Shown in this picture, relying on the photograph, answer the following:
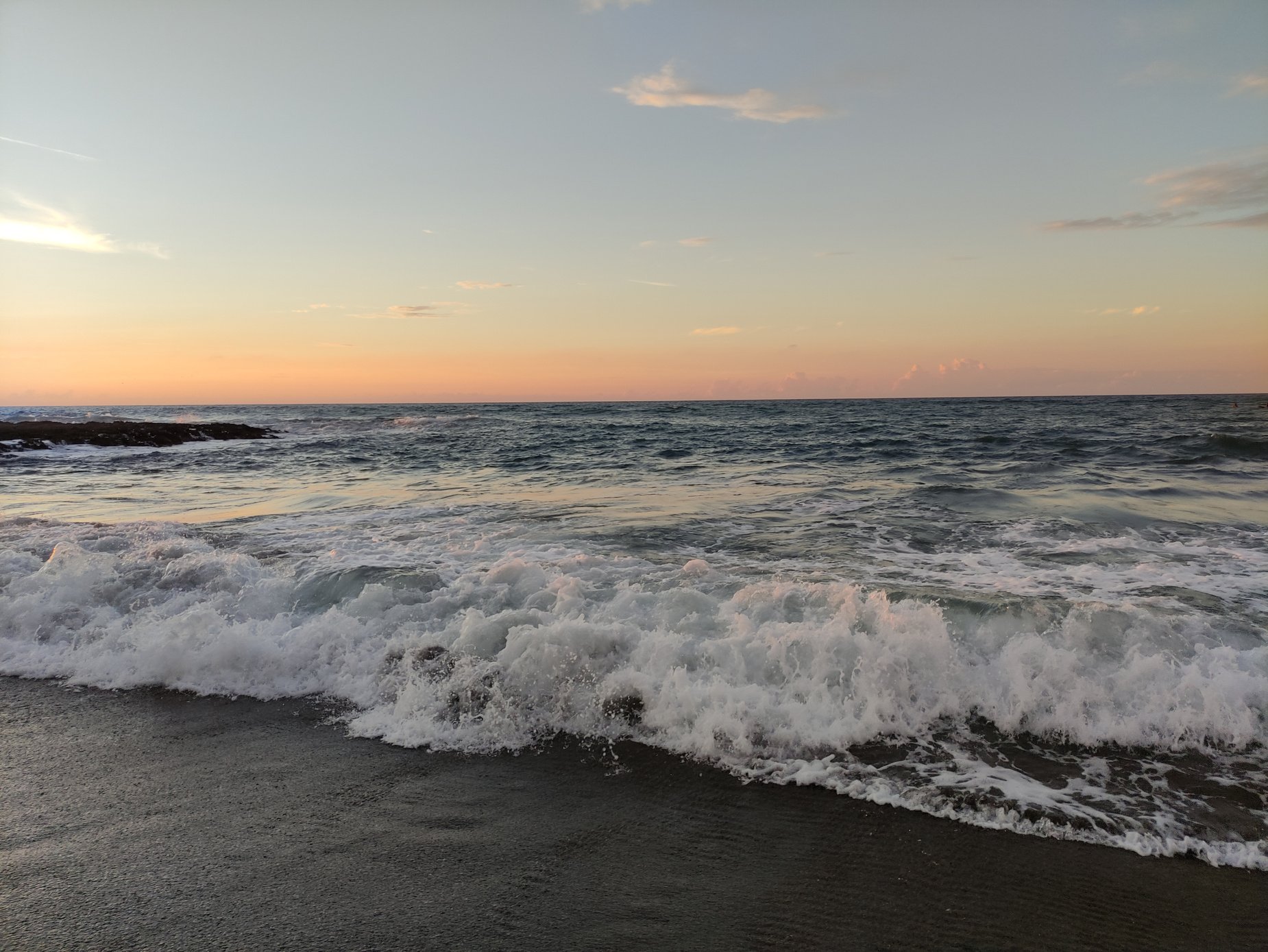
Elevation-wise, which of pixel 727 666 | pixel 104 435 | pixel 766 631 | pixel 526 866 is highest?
pixel 104 435

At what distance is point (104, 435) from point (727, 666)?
3398 centimetres

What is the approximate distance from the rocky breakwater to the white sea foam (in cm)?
2592

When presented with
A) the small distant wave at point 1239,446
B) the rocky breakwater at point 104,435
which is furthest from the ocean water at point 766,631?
the rocky breakwater at point 104,435

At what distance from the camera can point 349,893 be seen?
2986 mm

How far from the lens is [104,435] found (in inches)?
1179

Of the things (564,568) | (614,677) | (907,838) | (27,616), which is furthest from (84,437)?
(907,838)

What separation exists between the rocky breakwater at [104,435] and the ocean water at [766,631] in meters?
18.7

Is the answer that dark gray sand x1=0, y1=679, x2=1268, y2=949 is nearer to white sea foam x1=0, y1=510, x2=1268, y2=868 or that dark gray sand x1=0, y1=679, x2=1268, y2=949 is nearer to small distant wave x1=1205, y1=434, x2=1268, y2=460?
white sea foam x1=0, y1=510, x2=1268, y2=868

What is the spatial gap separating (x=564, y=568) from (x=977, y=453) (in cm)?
1798

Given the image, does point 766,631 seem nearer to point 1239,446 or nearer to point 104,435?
point 1239,446

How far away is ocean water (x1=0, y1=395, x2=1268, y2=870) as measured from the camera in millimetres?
4070

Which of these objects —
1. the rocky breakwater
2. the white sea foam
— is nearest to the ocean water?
the white sea foam

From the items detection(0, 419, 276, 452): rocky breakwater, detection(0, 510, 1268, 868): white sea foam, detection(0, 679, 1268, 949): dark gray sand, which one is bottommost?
detection(0, 679, 1268, 949): dark gray sand

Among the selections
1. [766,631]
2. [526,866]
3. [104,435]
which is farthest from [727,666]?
[104,435]
